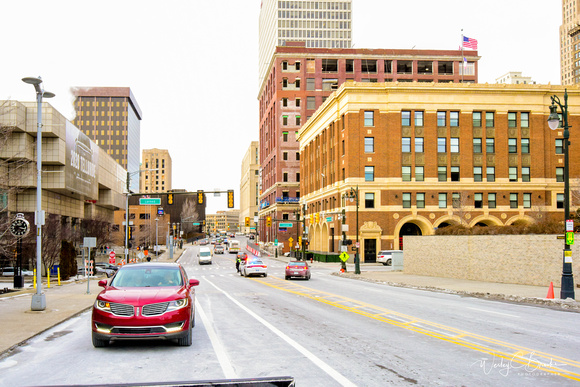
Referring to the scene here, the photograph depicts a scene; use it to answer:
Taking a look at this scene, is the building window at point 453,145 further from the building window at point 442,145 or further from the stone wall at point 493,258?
the stone wall at point 493,258

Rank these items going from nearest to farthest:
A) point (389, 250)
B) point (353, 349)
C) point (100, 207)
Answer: point (353, 349) < point (389, 250) < point (100, 207)

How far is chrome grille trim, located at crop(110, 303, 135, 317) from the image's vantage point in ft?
31.7

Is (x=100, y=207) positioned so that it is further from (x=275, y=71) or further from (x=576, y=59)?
(x=576, y=59)

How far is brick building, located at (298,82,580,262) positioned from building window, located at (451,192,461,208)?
0.12 metres

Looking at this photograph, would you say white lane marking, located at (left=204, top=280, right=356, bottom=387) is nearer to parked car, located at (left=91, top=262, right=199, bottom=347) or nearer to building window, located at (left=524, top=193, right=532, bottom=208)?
parked car, located at (left=91, top=262, right=199, bottom=347)

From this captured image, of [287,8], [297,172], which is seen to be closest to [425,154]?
[297,172]

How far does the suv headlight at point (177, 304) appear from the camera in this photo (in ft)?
32.3

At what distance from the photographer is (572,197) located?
181ft

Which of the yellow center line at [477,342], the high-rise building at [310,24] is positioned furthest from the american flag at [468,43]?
the high-rise building at [310,24]

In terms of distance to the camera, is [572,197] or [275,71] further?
[275,71]

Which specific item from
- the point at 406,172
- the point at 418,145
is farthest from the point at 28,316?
the point at 418,145

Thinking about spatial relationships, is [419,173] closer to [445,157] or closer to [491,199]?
[445,157]

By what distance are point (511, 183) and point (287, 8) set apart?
93.9m

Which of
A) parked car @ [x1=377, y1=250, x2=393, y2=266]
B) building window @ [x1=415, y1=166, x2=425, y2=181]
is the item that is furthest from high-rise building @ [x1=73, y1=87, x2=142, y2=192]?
parked car @ [x1=377, y1=250, x2=393, y2=266]
